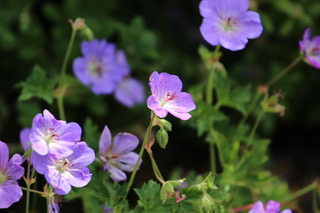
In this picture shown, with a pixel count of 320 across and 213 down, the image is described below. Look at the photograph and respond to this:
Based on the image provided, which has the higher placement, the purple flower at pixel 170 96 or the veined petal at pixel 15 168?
the purple flower at pixel 170 96

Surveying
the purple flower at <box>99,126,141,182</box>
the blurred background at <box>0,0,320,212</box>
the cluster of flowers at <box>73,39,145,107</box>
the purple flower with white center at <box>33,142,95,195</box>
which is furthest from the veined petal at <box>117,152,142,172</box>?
the blurred background at <box>0,0,320,212</box>

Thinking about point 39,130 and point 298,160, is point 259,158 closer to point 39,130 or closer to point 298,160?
point 39,130

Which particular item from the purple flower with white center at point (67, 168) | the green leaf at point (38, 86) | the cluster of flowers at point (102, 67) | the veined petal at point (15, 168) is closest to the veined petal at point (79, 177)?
the purple flower with white center at point (67, 168)

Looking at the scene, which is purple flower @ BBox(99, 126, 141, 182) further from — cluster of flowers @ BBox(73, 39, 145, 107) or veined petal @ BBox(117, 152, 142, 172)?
cluster of flowers @ BBox(73, 39, 145, 107)

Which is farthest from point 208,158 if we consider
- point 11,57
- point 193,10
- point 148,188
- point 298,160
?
point 148,188

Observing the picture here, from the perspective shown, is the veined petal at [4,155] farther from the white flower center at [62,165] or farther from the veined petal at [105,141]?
the veined petal at [105,141]
